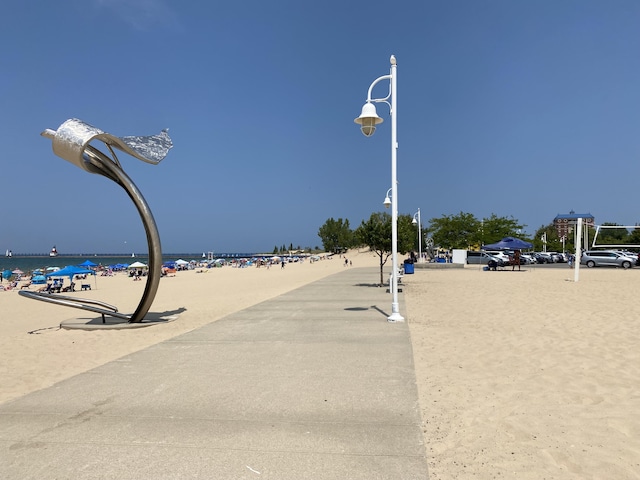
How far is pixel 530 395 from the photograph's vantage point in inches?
199

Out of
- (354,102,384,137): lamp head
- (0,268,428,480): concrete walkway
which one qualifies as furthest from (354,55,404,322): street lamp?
(0,268,428,480): concrete walkway

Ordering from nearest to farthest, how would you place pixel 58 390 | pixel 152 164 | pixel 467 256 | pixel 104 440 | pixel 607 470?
pixel 607 470 < pixel 104 440 < pixel 58 390 < pixel 152 164 < pixel 467 256

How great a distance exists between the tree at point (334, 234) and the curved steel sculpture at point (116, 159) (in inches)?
4266

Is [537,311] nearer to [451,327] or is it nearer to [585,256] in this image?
[451,327]

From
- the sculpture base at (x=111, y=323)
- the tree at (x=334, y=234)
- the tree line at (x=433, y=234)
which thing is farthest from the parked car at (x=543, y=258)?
the tree at (x=334, y=234)

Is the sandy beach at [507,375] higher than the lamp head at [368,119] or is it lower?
lower

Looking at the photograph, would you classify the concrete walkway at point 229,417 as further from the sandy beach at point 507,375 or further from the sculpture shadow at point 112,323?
the sculpture shadow at point 112,323

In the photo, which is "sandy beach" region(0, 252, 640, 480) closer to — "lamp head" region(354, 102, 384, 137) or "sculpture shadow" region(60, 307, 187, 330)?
"sculpture shadow" region(60, 307, 187, 330)

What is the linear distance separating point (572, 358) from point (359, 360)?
10.8 ft

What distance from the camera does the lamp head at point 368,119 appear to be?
1026 centimetres

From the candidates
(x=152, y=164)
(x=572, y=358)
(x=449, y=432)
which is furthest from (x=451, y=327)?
(x=152, y=164)

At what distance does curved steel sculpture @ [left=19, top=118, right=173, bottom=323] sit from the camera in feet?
32.4

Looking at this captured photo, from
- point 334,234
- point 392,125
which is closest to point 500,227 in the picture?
point 392,125

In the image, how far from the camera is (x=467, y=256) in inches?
1826
